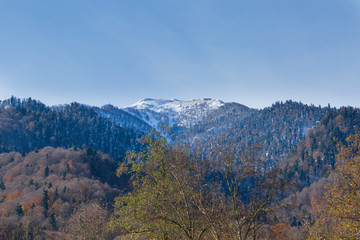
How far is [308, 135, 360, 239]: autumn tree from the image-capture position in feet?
51.2

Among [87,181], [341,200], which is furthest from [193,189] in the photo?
[87,181]

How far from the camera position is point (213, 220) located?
19.1 metres

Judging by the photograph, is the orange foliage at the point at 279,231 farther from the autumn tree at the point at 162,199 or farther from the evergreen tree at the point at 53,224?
the evergreen tree at the point at 53,224

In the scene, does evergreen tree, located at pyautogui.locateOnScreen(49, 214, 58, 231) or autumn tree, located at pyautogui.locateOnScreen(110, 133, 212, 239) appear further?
evergreen tree, located at pyautogui.locateOnScreen(49, 214, 58, 231)

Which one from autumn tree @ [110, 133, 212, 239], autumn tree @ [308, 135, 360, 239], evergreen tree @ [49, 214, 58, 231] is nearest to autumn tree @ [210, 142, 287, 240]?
autumn tree @ [110, 133, 212, 239]

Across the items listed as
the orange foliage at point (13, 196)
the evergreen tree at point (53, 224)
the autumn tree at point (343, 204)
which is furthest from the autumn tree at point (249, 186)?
the orange foliage at point (13, 196)

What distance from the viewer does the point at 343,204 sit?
1628cm

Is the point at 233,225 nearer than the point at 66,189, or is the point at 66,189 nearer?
the point at 233,225

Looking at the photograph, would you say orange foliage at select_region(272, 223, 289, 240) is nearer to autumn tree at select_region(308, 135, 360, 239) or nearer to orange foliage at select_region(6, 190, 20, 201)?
autumn tree at select_region(308, 135, 360, 239)

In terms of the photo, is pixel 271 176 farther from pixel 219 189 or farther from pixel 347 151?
pixel 347 151

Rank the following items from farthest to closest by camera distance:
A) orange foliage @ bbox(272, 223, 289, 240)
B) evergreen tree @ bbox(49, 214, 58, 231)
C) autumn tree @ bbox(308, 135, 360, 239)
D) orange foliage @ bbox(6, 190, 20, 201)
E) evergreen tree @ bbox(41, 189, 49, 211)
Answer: orange foliage @ bbox(6, 190, 20, 201) < evergreen tree @ bbox(41, 189, 49, 211) < evergreen tree @ bbox(49, 214, 58, 231) < orange foliage @ bbox(272, 223, 289, 240) < autumn tree @ bbox(308, 135, 360, 239)

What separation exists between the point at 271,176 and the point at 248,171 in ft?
6.16

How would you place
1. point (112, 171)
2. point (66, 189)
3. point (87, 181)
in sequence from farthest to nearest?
point (112, 171)
point (87, 181)
point (66, 189)

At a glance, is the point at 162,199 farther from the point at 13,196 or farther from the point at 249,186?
the point at 13,196
